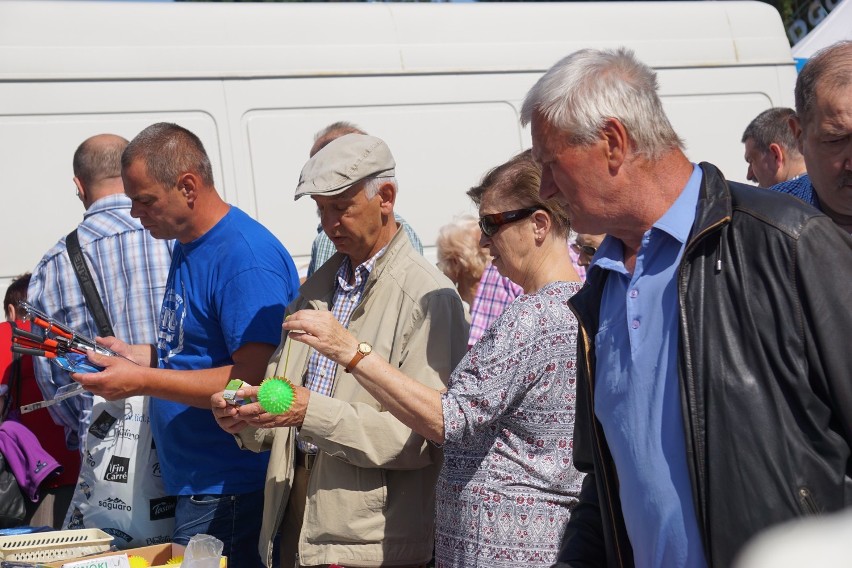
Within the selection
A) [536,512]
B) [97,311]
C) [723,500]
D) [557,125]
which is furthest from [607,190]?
[97,311]

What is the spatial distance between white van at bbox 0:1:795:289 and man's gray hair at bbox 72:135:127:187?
1.12 metres

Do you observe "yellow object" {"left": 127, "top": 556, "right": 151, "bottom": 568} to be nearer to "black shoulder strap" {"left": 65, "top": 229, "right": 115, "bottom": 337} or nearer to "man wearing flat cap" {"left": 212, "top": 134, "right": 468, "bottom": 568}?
"man wearing flat cap" {"left": 212, "top": 134, "right": 468, "bottom": 568}

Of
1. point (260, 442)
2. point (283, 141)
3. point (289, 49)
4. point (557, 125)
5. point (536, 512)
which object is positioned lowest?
point (536, 512)

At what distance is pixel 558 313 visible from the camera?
2740 mm

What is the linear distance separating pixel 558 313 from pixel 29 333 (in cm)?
184

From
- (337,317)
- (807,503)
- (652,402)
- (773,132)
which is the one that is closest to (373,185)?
(337,317)

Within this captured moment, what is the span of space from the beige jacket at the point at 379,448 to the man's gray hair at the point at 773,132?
2.69 meters

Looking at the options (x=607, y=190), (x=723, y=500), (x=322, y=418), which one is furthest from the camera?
(x=322, y=418)

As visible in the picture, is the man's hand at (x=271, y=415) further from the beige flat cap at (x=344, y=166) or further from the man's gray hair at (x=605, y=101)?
the man's gray hair at (x=605, y=101)

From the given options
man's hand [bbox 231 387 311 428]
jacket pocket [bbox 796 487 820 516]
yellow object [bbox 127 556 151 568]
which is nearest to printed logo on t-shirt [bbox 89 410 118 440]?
yellow object [bbox 127 556 151 568]

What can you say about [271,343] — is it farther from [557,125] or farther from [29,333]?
[557,125]

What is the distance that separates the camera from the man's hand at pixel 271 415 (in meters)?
2.88

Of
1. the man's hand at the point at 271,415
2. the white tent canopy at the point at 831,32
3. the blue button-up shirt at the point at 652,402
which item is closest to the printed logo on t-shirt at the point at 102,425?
the man's hand at the point at 271,415

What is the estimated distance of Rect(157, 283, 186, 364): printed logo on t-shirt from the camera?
360 cm
